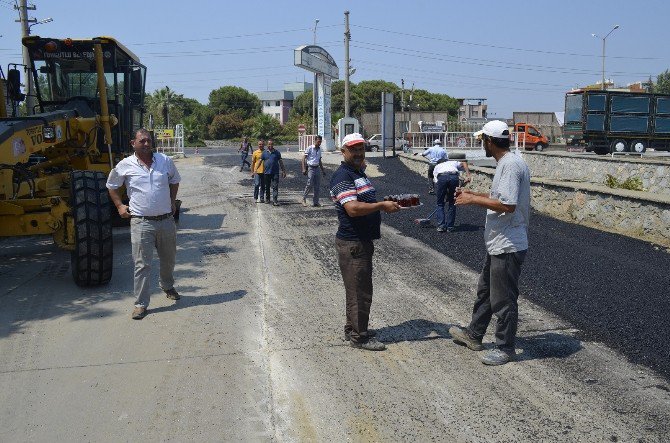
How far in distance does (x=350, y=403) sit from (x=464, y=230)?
757 cm

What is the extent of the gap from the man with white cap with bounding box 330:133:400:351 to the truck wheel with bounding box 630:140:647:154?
106 feet

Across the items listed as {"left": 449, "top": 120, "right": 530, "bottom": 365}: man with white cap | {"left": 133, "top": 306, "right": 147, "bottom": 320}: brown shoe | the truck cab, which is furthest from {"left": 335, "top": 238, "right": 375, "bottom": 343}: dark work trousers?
the truck cab

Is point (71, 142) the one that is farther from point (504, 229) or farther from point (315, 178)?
point (504, 229)

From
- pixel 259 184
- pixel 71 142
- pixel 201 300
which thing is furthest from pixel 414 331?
pixel 259 184

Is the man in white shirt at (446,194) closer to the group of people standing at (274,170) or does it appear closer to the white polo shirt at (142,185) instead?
the group of people standing at (274,170)

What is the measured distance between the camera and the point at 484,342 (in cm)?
584

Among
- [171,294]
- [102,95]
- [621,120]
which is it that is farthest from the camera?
A: [621,120]

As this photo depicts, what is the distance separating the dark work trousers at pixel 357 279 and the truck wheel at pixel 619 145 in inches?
1265

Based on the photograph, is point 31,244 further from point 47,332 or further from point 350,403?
point 350,403

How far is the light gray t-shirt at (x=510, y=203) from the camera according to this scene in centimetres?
507

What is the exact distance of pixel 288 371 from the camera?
5.18 metres

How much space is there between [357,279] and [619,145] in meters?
32.3

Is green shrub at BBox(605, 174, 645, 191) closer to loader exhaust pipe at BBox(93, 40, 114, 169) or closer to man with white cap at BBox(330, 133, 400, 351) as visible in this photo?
man with white cap at BBox(330, 133, 400, 351)

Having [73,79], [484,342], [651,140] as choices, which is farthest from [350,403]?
[651,140]
